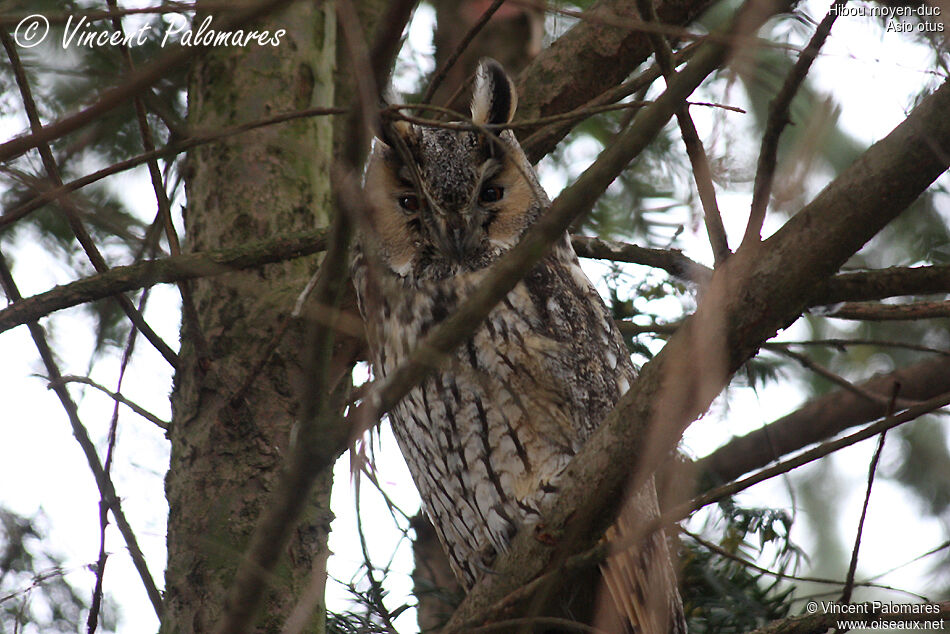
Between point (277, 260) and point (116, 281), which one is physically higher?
point (277, 260)

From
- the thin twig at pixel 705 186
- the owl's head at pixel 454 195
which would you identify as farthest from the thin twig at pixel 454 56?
the thin twig at pixel 705 186

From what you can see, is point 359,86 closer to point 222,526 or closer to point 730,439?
point 222,526

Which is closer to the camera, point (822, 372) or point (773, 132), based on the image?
point (773, 132)

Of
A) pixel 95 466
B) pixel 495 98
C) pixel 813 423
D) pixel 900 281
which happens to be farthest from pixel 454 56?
pixel 813 423

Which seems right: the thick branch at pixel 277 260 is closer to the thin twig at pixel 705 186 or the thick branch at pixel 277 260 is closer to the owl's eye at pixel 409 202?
the thin twig at pixel 705 186

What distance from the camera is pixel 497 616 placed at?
1.68 m

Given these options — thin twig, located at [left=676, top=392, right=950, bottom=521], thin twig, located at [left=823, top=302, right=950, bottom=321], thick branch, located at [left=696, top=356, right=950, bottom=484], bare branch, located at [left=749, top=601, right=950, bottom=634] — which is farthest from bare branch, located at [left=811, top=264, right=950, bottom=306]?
thick branch, located at [left=696, top=356, right=950, bottom=484]

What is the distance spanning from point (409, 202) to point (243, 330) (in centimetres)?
58

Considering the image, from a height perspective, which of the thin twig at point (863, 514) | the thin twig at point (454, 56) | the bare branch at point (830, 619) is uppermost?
the thin twig at point (454, 56)

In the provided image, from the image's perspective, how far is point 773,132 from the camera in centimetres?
156

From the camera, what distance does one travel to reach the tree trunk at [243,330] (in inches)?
86.0

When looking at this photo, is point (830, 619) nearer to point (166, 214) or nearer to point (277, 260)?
point (277, 260)

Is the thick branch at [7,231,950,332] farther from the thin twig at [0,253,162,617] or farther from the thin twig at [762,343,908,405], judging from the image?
the thin twig at [762,343,908,405]

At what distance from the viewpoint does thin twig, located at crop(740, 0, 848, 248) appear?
1.53 meters
